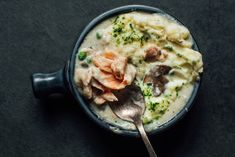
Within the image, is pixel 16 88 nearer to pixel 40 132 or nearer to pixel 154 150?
pixel 40 132

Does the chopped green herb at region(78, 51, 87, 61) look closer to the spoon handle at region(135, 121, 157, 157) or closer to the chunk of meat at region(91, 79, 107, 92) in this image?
the chunk of meat at region(91, 79, 107, 92)

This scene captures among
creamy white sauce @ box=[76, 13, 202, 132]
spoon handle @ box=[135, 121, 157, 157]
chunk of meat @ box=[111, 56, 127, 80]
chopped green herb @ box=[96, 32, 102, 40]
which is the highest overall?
chopped green herb @ box=[96, 32, 102, 40]

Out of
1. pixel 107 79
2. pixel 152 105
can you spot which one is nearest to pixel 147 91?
pixel 152 105

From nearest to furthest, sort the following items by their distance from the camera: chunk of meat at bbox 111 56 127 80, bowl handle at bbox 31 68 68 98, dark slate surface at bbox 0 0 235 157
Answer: chunk of meat at bbox 111 56 127 80, bowl handle at bbox 31 68 68 98, dark slate surface at bbox 0 0 235 157

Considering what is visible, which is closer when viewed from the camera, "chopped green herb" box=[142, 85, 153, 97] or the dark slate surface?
"chopped green herb" box=[142, 85, 153, 97]

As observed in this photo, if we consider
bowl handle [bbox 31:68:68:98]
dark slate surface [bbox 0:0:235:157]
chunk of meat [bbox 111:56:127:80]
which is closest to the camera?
chunk of meat [bbox 111:56:127:80]

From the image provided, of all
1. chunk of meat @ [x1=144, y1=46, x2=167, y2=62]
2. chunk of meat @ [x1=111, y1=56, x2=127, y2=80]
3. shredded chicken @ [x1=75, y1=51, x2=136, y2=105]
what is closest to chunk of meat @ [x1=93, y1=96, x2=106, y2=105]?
shredded chicken @ [x1=75, y1=51, x2=136, y2=105]

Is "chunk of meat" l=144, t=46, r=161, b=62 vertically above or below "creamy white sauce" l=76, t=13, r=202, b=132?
above

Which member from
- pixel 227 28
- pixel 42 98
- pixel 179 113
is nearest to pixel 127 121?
pixel 179 113

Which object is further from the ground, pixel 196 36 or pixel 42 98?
pixel 196 36
